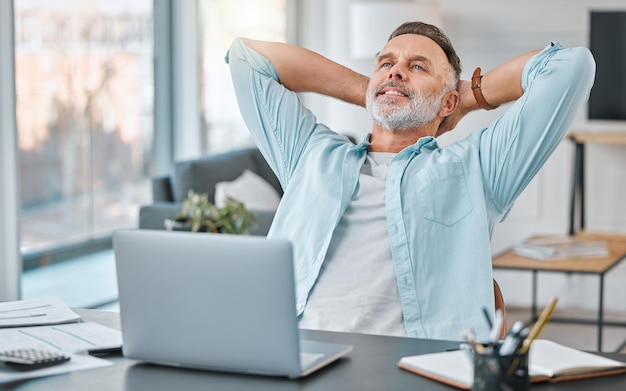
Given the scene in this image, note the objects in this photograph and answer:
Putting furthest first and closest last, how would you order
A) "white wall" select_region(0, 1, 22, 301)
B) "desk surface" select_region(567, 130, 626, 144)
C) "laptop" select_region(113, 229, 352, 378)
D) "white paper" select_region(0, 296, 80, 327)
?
"desk surface" select_region(567, 130, 626, 144) → "white wall" select_region(0, 1, 22, 301) → "white paper" select_region(0, 296, 80, 327) → "laptop" select_region(113, 229, 352, 378)

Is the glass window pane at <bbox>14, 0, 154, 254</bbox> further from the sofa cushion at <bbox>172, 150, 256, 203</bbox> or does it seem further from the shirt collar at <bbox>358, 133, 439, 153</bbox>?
the shirt collar at <bbox>358, 133, 439, 153</bbox>

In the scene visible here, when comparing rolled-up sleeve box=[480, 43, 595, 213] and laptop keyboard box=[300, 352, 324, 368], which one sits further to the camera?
rolled-up sleeve box=[480, 43, 595, 213]

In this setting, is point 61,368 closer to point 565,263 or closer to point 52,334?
point 52,334

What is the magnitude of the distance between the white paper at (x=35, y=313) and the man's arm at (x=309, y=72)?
0.90 meters

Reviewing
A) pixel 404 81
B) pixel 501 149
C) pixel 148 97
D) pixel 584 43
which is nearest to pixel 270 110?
pixel 404 81

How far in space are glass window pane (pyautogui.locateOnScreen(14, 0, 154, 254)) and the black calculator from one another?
3.21 meters

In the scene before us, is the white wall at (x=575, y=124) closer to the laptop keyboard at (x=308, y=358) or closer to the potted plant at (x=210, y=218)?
the potted plant at (x=210, y=218)

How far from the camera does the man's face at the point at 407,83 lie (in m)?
2.36

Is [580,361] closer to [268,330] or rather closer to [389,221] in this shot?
[268,330]

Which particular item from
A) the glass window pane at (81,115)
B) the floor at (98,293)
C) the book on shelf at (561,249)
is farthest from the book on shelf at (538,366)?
the glass window pane at (81,115)

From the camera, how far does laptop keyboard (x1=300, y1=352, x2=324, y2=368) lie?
1.43 meters

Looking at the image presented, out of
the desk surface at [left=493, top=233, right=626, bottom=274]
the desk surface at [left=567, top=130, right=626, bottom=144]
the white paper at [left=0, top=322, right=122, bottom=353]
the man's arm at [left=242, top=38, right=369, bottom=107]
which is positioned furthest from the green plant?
the desk surface at [left=567, top=130, right=626, bottom=144]

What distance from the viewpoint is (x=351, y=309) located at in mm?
2043

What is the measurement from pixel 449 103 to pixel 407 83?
15 centimetres
